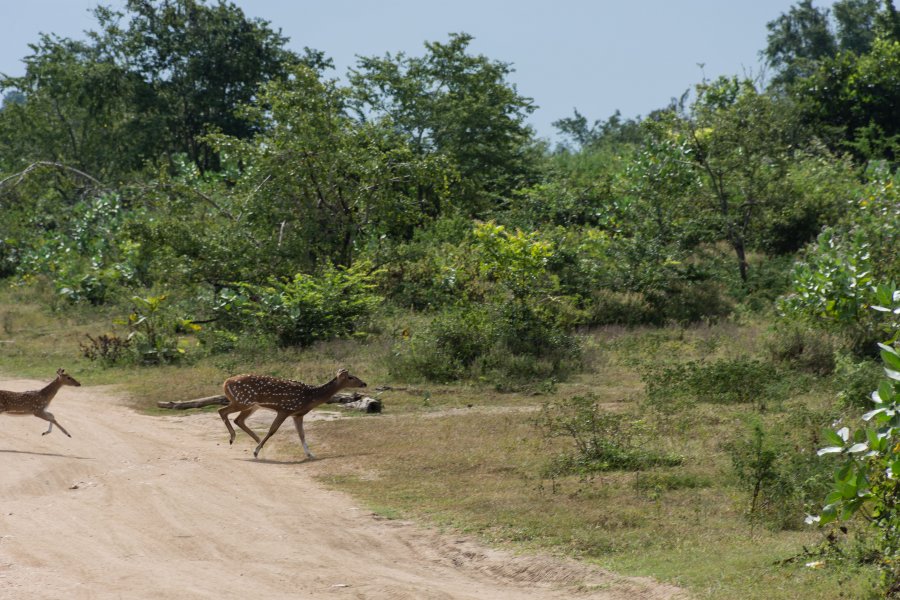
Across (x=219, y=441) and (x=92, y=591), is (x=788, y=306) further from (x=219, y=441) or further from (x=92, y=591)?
(x=92, y=591)

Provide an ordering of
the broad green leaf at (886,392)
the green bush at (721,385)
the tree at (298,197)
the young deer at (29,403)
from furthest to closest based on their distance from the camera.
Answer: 1. the tree at (298,197)
2. the green bush at (721,385)
3. the young deer at (29,403)
4. the broad green leaf at (886,392)

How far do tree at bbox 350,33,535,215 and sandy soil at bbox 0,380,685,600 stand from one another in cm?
2183

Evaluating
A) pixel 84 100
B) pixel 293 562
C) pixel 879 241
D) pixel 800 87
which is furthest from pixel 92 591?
pixel 84 100

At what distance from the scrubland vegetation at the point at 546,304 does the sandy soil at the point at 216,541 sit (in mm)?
583

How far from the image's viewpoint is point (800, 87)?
38.4 m

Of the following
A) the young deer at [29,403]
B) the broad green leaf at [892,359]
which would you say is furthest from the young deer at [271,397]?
the broad green leaf at [892,359]

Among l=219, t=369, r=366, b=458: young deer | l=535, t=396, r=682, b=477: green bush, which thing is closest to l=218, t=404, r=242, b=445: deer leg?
l=219, t=369, r=366, b=458: young deer

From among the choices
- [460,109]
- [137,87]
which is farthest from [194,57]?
[460,109]

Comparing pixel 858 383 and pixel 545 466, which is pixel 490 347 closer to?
pixel 858 383

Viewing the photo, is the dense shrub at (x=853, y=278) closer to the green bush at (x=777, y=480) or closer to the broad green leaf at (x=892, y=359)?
the green bush at (x=777, y=480)

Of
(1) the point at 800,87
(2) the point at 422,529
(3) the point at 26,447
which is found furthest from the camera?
(1) the point at 800,87

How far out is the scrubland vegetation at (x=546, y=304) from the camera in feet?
34.0

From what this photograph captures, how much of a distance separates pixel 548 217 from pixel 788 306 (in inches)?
434

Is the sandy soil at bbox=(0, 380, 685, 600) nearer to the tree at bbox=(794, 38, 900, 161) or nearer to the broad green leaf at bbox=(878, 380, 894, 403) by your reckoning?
the broad green leaf at bbox=(878, 380, 894, 403)
